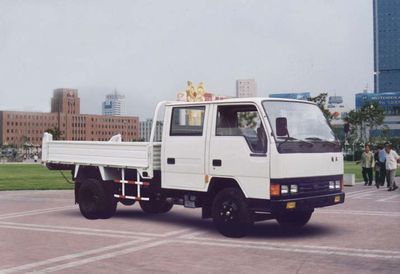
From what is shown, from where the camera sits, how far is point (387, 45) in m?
176

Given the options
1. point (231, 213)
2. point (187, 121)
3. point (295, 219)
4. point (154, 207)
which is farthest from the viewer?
point (154, 207)

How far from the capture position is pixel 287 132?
9.30m

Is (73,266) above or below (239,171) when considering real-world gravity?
below

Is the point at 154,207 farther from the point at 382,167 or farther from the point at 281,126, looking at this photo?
the point at 382,167

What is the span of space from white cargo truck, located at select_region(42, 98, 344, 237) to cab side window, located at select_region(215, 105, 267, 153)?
17mm

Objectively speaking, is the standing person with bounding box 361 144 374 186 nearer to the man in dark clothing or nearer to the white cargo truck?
the man in dark clothing

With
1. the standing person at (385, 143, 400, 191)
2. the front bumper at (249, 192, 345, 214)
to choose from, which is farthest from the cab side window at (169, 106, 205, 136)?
the standing person at (385, 143, 400, 191)

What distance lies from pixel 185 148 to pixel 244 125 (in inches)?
46.7

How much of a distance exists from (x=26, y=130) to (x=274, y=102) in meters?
127

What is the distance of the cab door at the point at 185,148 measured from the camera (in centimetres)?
1016

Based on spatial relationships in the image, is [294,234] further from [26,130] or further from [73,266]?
[26,130]

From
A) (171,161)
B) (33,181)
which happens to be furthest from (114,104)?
(171,161)

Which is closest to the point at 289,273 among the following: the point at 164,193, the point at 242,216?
the point at 242,216

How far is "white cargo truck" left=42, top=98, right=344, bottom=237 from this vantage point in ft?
30.2
